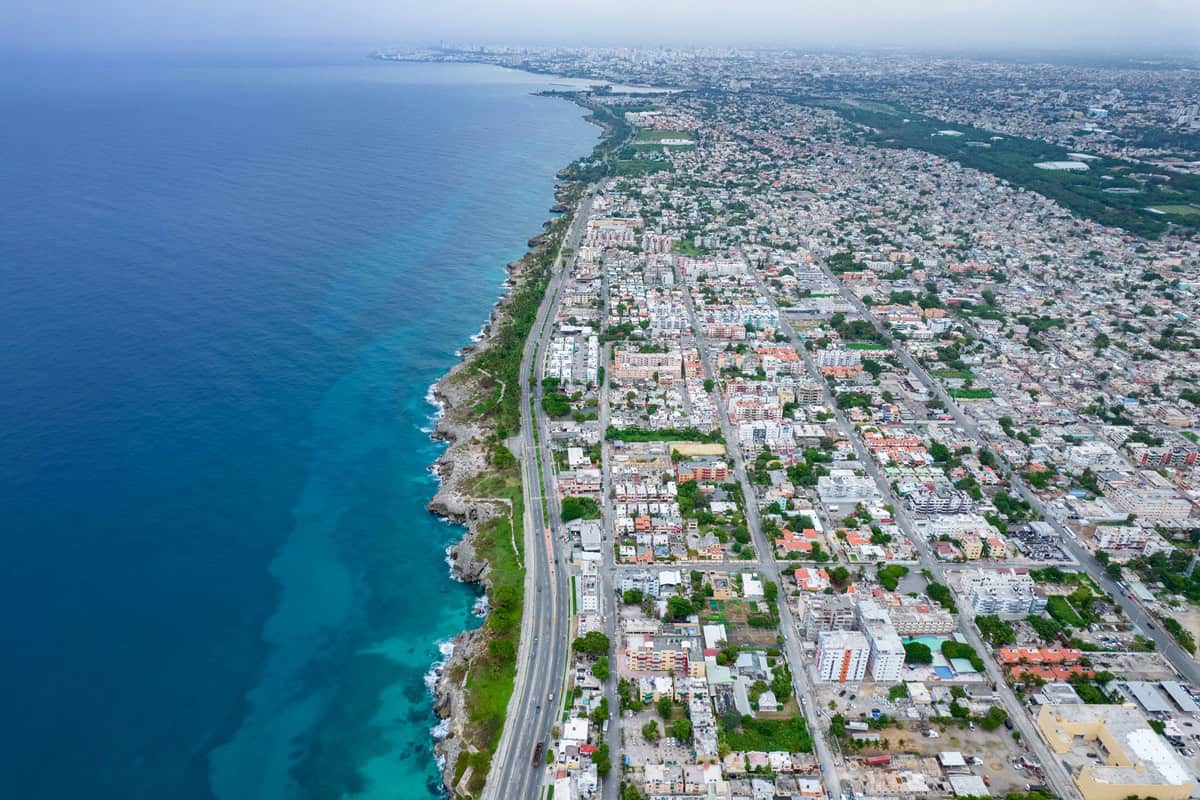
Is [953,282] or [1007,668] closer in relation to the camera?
[1007,668]

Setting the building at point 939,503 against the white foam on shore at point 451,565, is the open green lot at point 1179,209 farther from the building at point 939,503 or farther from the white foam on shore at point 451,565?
the white foam on shore at point 451,565

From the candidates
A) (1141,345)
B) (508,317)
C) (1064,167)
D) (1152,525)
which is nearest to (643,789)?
(1152,525)

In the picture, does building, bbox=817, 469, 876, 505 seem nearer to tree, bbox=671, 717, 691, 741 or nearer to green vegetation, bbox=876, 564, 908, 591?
green vegetation, bbox=876, 564, 908, 591

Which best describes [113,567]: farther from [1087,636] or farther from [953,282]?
[953,282]

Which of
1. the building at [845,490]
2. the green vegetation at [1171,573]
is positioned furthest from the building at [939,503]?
the green vegetation at [1171,573]

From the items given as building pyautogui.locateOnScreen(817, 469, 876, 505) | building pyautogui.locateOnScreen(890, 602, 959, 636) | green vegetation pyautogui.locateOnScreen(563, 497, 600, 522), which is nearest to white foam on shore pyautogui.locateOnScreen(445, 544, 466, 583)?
green vegetation pyautogui.locateOnScreen(563, 497, 600, 522)

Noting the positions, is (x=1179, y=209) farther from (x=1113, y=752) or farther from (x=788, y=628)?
(x=788, y=628)
